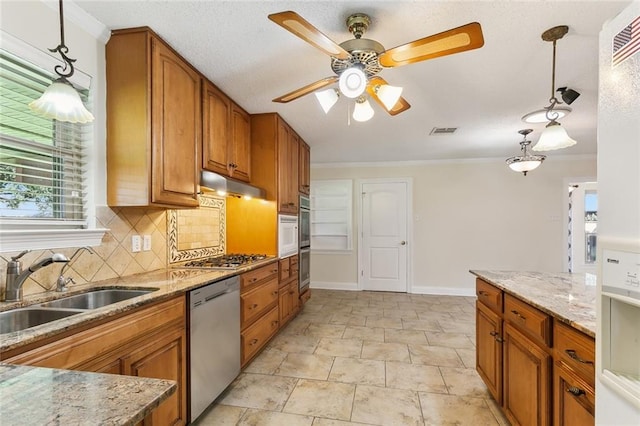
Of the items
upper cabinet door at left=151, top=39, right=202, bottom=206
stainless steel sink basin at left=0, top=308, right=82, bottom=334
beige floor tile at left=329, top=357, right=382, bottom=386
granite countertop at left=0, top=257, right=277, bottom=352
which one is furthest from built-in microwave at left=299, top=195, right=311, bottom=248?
stainless steel sink basin at left=0, top=308, right=82, bottom=334

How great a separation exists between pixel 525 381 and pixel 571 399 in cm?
40

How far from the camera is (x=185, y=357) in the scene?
5.95 feet

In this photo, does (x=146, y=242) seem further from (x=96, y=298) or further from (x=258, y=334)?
(x=258, y=334)

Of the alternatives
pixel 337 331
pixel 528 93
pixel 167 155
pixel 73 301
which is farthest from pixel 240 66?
pixel 337 331

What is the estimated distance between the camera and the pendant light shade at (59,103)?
131 centimetres

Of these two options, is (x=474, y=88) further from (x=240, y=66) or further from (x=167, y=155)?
(x=167, y=155)

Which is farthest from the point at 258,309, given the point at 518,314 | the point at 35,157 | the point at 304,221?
the point at 518,314

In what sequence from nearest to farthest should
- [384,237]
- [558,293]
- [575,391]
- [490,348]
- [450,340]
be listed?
[575,391] → [558,293] → [490,348] → [450,340] → [384,237]

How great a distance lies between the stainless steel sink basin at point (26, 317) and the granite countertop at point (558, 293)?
2.02 m

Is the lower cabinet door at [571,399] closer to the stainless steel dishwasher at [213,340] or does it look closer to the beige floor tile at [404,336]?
the stainless steel dishwasher at [213,340]

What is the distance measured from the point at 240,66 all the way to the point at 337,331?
9.36 ft

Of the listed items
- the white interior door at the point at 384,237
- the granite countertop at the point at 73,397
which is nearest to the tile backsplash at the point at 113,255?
the granite countertop at the point at 73,397

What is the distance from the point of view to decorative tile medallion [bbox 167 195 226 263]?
8.82 ft

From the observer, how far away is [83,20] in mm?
1765
